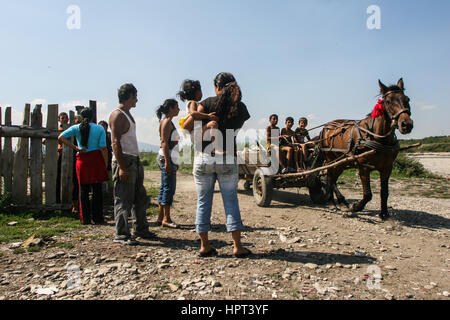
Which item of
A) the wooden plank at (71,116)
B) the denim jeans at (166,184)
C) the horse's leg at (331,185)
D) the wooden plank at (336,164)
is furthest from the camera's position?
the horse's leg at (331,185)

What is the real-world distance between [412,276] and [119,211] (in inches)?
143

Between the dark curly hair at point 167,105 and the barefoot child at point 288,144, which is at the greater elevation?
the dark curly hair at point 167,105

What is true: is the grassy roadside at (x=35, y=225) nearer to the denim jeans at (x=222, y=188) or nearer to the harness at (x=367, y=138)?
the denim jeans at (x=222, y=188)

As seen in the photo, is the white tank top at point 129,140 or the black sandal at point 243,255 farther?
the white tank top at point 129,140

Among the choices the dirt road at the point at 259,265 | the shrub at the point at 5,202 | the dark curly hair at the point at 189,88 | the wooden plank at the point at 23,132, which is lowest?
the dirt road at the point at 259,265

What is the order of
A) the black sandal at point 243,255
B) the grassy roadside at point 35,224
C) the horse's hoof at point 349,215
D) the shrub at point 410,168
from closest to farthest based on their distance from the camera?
1. the black sandal at point 243,255
2. the grassy roadside at point 35,224
3. the horse's hoof at point 349,215
4. the shrub at point 410,168

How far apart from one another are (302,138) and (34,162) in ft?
21.4

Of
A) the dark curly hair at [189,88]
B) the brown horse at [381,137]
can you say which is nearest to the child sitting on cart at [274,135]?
the brown horse at [381,137]

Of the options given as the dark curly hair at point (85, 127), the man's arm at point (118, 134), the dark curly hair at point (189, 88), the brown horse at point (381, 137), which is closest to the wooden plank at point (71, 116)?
the dark curly hair at point (85, 127)

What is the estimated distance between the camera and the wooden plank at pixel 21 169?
576 cm

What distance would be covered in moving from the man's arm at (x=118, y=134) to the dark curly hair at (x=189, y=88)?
38.7 inches

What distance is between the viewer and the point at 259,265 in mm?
3352

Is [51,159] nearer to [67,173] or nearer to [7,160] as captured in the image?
[67,173]

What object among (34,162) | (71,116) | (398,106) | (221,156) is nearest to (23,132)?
(34,162)
